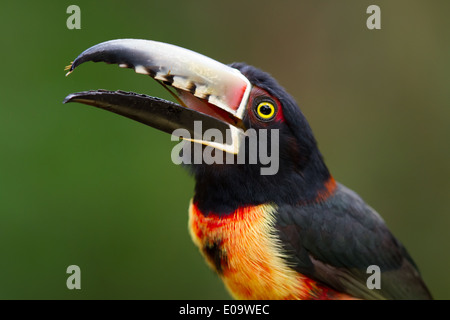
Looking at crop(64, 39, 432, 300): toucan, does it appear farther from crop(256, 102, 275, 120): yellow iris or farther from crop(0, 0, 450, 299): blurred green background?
crop(0, 0, 450, 299): blurred green background

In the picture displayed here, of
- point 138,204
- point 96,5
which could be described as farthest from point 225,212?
point 96,5

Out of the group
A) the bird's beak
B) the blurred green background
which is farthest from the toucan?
the blurred green background

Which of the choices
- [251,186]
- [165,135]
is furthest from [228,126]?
[165,135]

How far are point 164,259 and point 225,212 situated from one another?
2.18 metres

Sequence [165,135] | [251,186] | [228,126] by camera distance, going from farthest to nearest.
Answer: [165,135] < [251,186] < [228,126]

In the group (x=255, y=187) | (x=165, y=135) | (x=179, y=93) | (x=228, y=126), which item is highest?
(x=165, y=135)

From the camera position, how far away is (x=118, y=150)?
15.7ft

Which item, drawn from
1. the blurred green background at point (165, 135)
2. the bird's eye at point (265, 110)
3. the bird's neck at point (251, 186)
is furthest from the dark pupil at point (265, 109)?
the blurred green background at point (165, 135)

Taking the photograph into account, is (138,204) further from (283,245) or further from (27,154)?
(283,245)

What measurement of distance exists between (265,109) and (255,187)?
37 centimetres

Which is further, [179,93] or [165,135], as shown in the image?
[165,135]

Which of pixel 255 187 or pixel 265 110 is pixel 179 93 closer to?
pixel 265 110

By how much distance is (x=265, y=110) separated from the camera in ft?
Result: 9.11

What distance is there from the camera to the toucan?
259 cm
